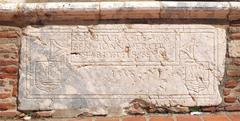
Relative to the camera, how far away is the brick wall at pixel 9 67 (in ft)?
11.8

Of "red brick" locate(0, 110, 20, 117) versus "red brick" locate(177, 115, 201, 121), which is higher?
"red brick" locate(0, 110, 20, 117)

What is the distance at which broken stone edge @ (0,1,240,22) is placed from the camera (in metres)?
3.52

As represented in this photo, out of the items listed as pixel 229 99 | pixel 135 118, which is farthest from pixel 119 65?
pixel 229 99

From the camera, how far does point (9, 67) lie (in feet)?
11.8

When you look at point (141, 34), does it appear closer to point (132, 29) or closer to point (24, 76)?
point (132, 29)

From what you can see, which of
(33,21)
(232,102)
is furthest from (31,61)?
(232,102)

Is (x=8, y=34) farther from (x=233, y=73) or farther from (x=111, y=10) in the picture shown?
(x=233, y=73)

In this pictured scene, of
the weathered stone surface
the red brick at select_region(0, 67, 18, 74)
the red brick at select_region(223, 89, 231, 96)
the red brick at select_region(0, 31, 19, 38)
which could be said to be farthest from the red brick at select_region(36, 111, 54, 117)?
the red brick at select_region(223, 89, 231, 96)

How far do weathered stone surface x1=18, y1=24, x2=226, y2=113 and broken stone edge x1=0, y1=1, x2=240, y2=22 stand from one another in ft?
0.35

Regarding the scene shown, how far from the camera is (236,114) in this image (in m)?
3.69

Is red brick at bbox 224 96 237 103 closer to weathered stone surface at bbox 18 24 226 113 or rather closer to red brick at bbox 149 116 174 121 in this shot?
weathered stone surface at bbox 18 24 226 113

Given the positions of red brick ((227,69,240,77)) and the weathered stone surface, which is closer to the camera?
the weathered stone surface

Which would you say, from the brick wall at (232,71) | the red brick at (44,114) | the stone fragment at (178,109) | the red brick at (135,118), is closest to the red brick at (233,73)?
the brick wall at (232,71)

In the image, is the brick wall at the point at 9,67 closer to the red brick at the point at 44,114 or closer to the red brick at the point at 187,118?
the red brick at the point at 44,114
